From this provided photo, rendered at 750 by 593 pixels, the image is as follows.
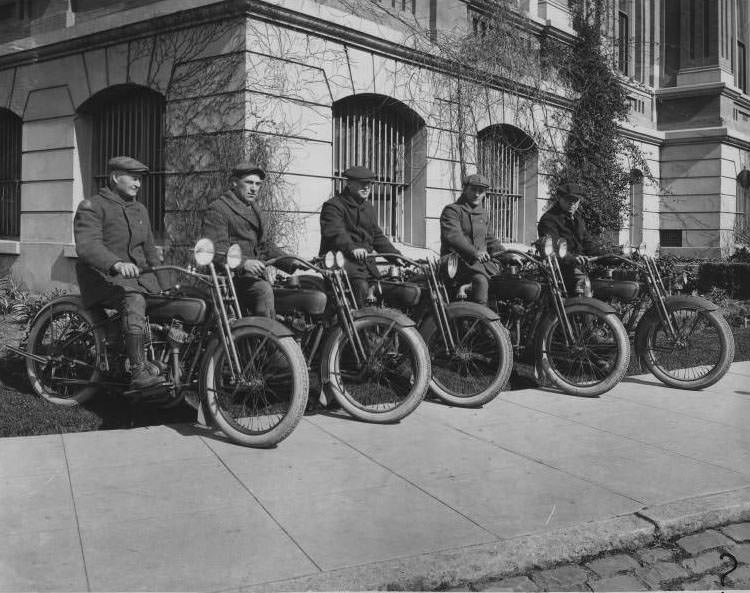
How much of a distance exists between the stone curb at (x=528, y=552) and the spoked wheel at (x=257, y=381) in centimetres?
172

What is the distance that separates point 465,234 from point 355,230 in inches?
46.0

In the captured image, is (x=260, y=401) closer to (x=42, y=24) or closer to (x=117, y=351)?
(x=117, y=351)

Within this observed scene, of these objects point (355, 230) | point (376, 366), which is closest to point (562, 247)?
point (355, 230)

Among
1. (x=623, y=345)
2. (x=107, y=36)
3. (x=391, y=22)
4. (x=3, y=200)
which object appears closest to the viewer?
(x=623, y=345)

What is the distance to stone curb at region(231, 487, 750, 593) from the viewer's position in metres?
3.32

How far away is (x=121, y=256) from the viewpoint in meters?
5.99

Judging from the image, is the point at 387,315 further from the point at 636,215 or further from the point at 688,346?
the point at 636,215

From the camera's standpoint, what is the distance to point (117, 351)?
593cm

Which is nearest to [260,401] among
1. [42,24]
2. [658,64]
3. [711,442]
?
[711,442]

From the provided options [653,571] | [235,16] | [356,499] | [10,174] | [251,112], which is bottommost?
[653,571]

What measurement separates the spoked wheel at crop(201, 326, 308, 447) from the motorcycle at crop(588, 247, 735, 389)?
364 cm

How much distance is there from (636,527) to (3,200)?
12.6m

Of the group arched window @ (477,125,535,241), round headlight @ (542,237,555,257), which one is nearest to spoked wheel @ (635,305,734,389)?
round headlight @ (542,237,555,257)

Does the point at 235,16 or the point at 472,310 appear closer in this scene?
the point at 472,310
